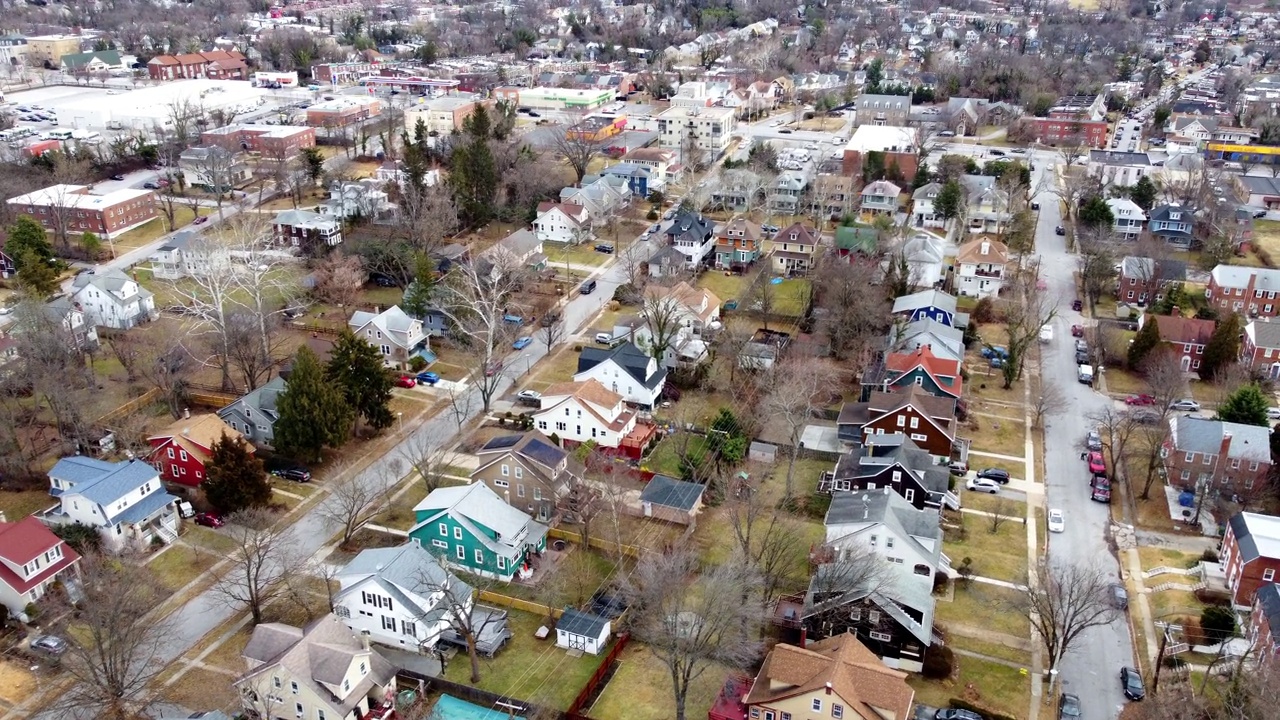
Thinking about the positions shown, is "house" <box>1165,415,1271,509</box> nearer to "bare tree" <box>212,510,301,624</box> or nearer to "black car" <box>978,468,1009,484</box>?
"black car" <box>978,468,1009,484</box>

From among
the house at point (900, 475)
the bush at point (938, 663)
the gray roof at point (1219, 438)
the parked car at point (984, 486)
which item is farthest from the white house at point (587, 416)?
the gray roof at point (1219, 438)

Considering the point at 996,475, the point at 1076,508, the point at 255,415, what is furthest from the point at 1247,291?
the point at 255,415

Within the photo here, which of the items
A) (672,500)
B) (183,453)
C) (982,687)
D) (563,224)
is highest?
(563,224)

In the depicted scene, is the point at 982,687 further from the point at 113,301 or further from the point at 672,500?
the point at 113,301

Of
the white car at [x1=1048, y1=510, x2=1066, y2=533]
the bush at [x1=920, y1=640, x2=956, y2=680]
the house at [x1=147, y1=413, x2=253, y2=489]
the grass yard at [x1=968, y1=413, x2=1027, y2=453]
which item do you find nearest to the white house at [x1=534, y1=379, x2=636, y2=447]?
the house at [x1=147, y1=413, x2=253, y2=489]

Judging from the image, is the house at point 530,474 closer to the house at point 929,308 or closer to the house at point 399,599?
the house at point 399,599

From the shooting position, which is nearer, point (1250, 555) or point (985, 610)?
point (1250, 555)

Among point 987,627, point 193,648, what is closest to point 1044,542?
point 987,627

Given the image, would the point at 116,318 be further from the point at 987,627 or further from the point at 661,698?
the point at 987,627
